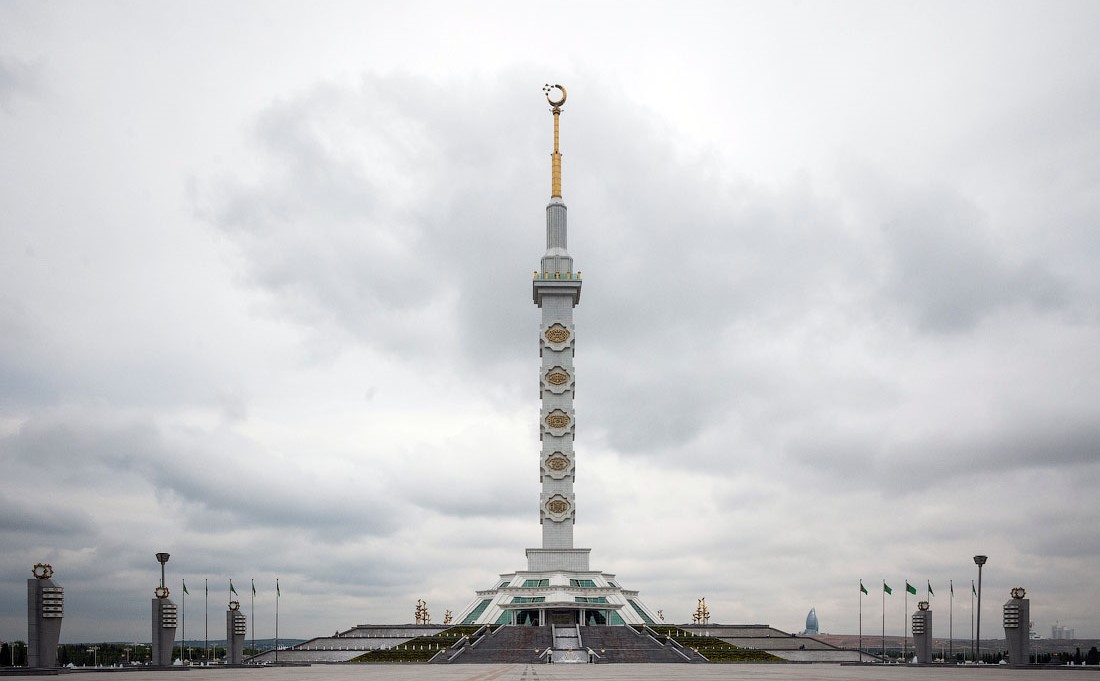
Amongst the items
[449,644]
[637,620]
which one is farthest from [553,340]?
[449,644]

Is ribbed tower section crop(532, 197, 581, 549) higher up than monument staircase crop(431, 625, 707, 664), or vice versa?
ribbed tower section crop(532, 197, 581, 549)

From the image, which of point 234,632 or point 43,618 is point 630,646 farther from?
point 43,618

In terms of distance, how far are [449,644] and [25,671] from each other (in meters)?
36.3

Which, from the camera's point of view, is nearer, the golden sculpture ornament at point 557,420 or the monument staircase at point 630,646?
the monument staircase at point 630,646

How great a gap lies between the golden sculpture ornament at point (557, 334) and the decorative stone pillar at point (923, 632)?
51.6 meters

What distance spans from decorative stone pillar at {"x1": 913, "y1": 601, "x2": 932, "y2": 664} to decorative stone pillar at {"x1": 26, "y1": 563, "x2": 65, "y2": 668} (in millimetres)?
51772

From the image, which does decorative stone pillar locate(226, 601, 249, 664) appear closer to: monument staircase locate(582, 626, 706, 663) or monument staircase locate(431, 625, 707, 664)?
monument staircase locate(431, 625, 707, 664)

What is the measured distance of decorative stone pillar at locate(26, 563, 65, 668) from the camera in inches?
1980

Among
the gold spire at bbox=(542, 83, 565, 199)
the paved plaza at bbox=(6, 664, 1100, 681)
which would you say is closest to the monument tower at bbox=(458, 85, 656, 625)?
the gold spire at bbox=(542, 83, 565, 199)

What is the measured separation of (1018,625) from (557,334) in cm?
6089

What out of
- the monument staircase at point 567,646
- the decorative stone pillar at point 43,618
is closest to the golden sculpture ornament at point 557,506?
the monument staircase at point 567,646

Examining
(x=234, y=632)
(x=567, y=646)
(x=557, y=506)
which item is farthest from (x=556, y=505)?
(x=234, y=632)

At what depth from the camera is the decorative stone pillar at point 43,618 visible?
1980 inches

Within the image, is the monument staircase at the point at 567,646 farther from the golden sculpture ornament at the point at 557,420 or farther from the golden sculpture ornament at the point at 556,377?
the golden sculpture ornament at the point at 556,377
